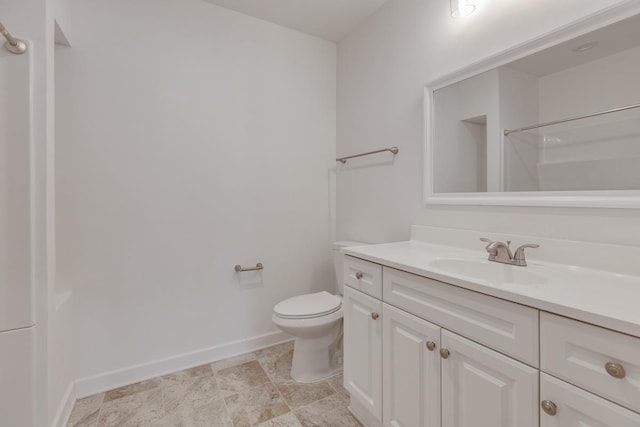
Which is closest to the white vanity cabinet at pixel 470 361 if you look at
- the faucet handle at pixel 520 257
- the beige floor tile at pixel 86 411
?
the faucet handle at pixel 520 257

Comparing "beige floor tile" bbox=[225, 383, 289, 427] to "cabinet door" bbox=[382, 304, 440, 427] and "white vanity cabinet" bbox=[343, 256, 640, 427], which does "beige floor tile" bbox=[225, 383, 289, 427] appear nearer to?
"white vanity cabinet" bbox=[343, 256, 640, 427]

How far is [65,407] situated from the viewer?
4.99 feet

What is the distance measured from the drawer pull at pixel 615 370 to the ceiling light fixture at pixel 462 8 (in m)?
1.57

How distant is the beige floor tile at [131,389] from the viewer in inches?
67.4

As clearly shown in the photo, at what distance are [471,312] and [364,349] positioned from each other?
2.00 feet

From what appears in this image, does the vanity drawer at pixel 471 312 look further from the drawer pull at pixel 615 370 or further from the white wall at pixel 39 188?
the white wall at pixel 39 188

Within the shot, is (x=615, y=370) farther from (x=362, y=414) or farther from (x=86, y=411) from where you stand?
(x=86, y=411)

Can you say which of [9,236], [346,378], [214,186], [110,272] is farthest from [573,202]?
[110,272]

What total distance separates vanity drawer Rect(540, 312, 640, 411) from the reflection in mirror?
66cm

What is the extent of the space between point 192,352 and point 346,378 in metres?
1.10

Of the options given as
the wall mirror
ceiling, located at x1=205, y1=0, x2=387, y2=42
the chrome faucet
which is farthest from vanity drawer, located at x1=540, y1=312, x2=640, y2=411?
ceiling, located at x1=205, y1=0, x2=387, y2=42

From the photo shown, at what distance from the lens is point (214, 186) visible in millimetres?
2064

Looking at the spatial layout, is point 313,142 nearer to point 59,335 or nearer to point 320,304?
point 320,304

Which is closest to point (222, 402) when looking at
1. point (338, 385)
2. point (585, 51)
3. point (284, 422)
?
point (284, 422)
